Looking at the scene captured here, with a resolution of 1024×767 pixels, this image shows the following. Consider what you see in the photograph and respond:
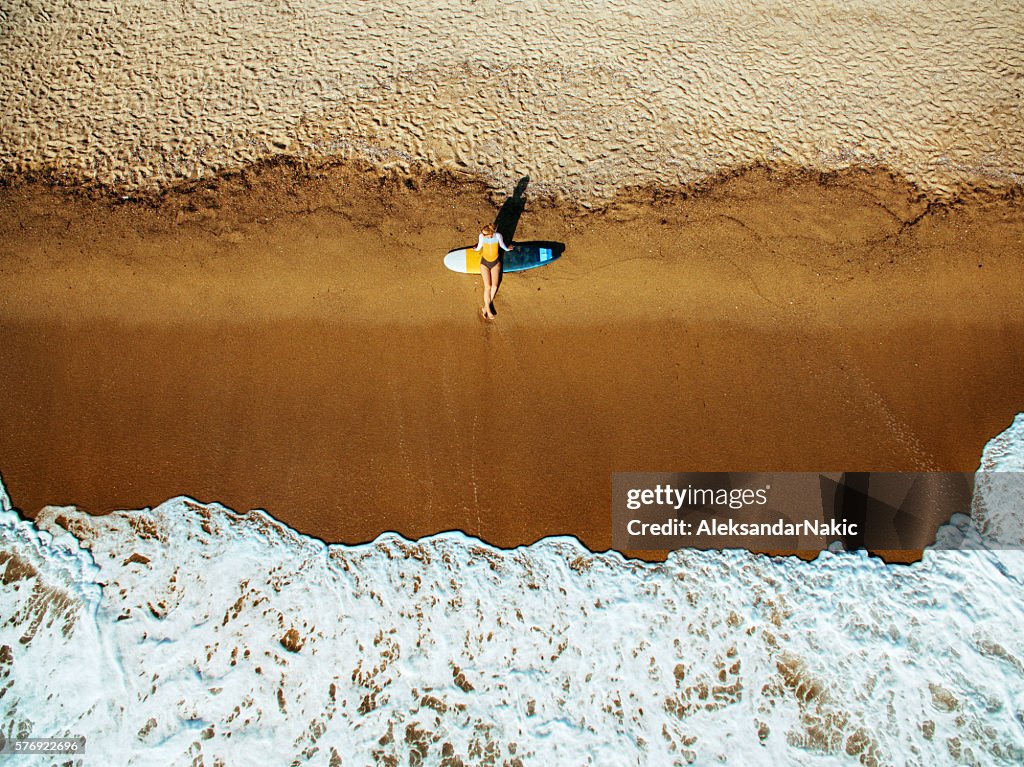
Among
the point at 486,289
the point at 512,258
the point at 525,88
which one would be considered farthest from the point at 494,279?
the point at 525,88

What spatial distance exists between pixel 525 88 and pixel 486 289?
4.41 meters

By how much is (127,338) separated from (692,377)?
910 cm

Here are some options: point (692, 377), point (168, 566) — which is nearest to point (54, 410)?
point (168, 566)

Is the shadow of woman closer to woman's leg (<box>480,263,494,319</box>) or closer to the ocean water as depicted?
woman's leg (<box>480,263,494,319</box>)

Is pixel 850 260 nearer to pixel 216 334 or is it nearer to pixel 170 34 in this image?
pixel 216 334

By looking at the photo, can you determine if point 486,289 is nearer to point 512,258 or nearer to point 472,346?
point 512,258

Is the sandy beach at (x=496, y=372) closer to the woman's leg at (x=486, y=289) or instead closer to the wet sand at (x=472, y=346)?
the wet sand at (x=472, y=346)

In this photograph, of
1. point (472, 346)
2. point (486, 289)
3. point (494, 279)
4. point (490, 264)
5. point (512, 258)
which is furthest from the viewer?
point (512, 258)

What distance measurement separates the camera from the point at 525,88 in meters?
10.9

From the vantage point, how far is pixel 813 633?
764 centimetres

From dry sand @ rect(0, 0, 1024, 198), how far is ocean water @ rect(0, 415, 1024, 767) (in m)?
6.17

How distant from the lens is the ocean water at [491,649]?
281 inches

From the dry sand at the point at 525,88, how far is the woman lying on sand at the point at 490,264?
2.16 meters

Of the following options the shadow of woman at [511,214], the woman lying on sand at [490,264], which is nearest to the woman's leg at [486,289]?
the woman lying on sand at [490,264]
